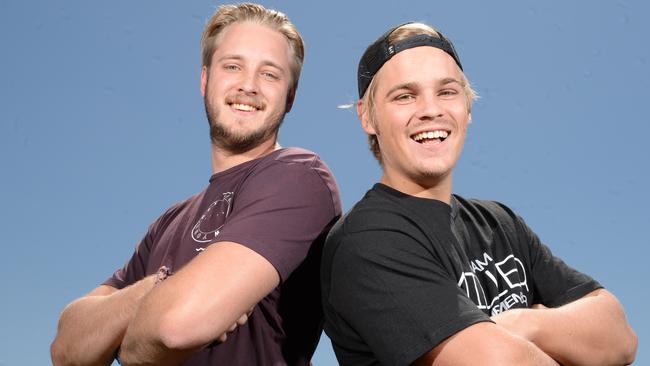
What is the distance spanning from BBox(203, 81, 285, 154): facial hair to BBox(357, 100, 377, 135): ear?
0.55 m

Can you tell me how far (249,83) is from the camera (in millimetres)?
3713

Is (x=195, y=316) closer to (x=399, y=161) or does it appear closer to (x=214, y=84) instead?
(x=399, y=161)

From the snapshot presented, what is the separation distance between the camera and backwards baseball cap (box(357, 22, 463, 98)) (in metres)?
3.22

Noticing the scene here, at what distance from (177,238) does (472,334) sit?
1692 millimetres

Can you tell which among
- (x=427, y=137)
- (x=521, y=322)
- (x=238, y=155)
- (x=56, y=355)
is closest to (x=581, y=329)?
(x=521, y=322)

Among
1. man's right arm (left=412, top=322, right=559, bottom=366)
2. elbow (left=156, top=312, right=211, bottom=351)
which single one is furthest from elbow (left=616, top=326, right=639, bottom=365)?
elbow (left=156, top=312, right=211, bottom=351)

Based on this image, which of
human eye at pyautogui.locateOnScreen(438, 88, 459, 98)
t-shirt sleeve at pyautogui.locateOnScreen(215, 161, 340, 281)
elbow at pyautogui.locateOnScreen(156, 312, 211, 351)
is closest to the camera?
elbow at pyautogui.locateOnScreen(156, 312, 211, 351)

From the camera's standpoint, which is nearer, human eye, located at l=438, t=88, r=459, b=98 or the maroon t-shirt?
the maroon t-shirt

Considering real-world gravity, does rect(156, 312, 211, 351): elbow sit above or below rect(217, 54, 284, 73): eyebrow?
below

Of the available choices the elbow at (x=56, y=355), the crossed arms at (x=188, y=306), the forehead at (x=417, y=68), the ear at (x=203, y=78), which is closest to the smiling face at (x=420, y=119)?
the forehead at (x=417, y=68)

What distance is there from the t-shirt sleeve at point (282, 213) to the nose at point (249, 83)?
0.59m

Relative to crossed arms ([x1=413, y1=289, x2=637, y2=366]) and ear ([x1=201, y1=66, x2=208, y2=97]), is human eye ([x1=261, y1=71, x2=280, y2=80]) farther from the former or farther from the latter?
crossed arms ([x1=413, y1=289, x2=637, y2=366])

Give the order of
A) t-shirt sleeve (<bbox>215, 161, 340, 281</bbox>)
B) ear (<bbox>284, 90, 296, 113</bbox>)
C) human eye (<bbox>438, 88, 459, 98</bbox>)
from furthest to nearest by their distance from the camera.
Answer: ear (<bbox>284, 90, 296, 113</bbox>), human eye (<bbox>438, 88, 459, 98</bbox>), t-shirt sleeve (<bbox>215, 161, 340, 281</bbox>)

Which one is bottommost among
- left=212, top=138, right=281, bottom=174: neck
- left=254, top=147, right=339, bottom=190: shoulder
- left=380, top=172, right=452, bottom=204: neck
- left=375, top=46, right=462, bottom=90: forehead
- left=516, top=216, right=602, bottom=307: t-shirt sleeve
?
left=516, top=216, right=602, bottom=307: t-shirt sleeve
